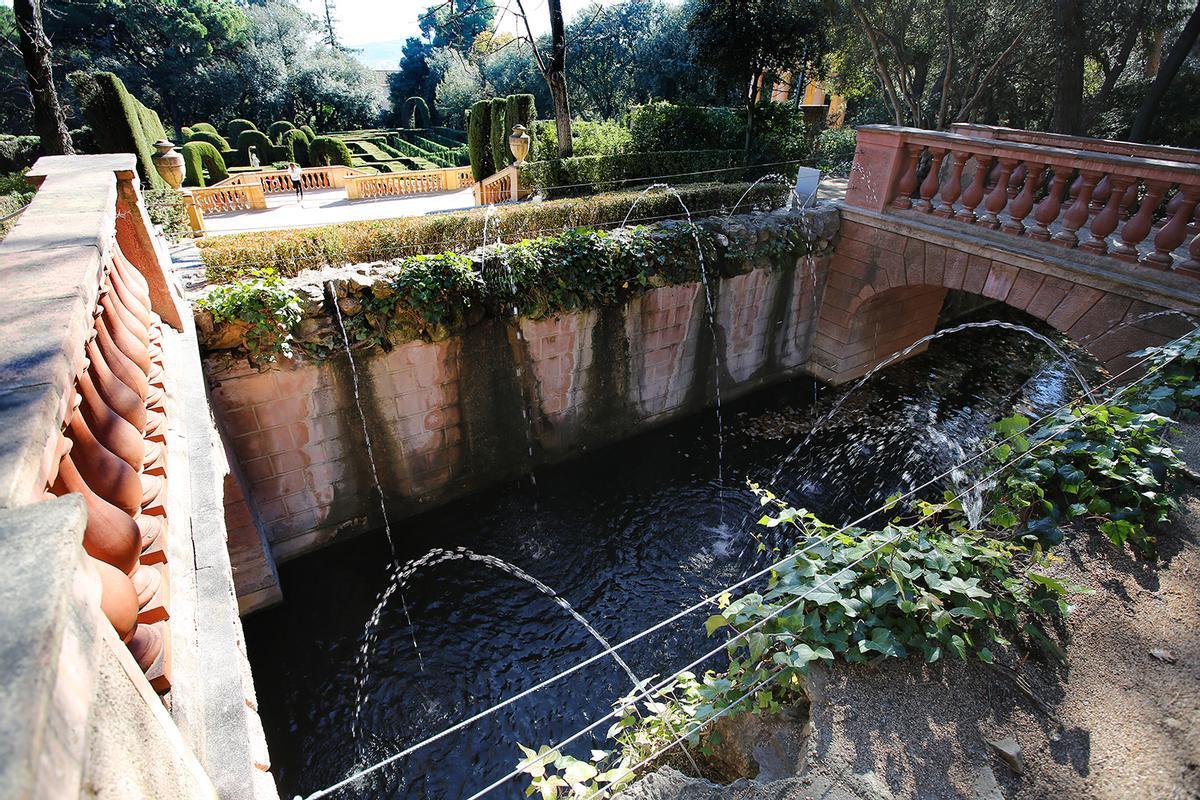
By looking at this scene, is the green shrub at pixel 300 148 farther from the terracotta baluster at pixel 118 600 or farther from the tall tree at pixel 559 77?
the terracotta baluster at pixel 118 600

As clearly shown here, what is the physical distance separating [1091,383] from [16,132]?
4775 centimetres

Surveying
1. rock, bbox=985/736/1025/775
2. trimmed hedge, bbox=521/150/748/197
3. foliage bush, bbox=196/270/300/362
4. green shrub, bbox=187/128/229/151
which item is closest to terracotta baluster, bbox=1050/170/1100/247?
rock, bbox=985/736/1025/775

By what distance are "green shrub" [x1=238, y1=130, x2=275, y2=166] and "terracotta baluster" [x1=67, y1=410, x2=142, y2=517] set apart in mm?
31396

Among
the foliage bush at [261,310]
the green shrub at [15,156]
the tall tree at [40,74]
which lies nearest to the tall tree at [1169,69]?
the foliage bush at [261,310]

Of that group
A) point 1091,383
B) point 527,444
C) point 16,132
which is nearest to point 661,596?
point 527,444

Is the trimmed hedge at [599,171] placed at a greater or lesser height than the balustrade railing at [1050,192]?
lesser

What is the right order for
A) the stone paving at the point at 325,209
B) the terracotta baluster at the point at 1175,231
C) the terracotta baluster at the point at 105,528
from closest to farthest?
the terracotta baluster at the point at 105,528 → the terracotta baluster at the point at 1175,231 → the stone paving at the point at 325,209

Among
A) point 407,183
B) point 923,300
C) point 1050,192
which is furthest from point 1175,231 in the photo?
point 407,183

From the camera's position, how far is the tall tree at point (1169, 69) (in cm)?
1261

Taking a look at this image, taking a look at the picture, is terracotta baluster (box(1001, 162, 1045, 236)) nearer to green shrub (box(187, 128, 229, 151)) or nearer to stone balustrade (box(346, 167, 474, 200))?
stone balustrade (box(346, 167, 474, 200))

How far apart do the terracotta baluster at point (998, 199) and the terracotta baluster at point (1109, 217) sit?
3.68 feet

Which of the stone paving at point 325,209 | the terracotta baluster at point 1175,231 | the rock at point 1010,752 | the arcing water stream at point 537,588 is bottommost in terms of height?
the arcing water stream at point 537,588

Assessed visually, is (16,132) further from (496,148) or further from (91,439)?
(91,439)

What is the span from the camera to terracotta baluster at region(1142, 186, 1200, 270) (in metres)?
6.25
